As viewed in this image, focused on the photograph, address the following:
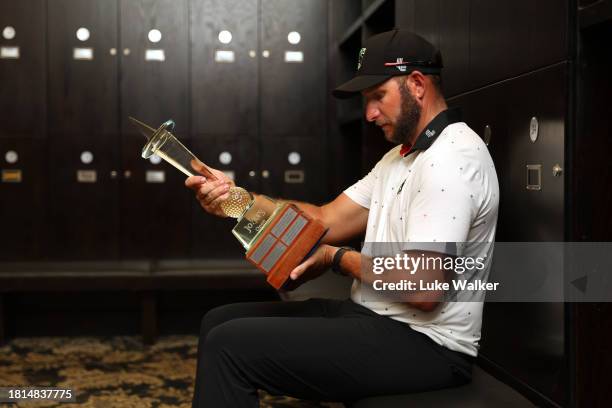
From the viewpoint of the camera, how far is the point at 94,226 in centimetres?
429

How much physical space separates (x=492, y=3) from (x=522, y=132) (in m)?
0.40

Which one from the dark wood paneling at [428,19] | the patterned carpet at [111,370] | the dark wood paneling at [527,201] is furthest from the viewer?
the patterned carpet at [111,370]

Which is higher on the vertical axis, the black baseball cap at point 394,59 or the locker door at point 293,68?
the locker door at point 293,68

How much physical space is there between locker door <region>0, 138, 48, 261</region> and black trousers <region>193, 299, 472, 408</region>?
9.66 ft

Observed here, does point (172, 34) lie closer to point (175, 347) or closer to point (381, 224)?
point (175, 347)

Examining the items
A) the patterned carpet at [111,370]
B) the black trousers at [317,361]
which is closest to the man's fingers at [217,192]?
the black trousers at [317,361]

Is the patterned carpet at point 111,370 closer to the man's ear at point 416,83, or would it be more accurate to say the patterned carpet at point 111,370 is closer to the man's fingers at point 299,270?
the man's fingers at point 299,270

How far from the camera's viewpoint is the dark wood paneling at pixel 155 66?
4.27 meters

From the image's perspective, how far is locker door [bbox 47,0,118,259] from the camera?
423cm

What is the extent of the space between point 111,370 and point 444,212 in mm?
2348

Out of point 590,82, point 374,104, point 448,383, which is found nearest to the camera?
point 590,82

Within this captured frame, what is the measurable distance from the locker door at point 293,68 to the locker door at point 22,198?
1346 mm

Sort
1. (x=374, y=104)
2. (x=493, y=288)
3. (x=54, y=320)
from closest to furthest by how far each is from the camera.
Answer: (x=374, y=104) → (x=493, y=288) → (x=54, y=320)

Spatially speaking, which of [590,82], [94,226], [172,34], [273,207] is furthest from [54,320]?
[590,82]
